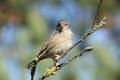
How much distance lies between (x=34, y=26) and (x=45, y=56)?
489mm

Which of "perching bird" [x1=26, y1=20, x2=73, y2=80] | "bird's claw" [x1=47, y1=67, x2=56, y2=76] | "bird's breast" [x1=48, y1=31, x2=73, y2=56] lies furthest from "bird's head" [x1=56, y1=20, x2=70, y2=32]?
"bird's claw" [x1=47, y1=67, x2=56, y2=76]

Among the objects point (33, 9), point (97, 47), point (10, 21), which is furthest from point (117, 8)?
point (10, 21)

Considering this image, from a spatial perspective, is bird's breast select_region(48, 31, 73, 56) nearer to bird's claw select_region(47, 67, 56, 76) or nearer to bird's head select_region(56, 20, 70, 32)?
bird's head select_region(56, 20, 70, 32)

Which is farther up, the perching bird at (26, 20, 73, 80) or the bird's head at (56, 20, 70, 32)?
the bird's head at (56, 20, 70, 32)

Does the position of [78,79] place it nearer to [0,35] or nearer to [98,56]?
[98,56]

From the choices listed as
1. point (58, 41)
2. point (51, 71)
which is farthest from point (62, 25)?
point (51, 71)

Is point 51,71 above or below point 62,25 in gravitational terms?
below

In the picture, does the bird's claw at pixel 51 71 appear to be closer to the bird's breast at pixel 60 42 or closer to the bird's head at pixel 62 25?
the bird's breast at pixel 60 42

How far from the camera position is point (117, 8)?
17.0ft

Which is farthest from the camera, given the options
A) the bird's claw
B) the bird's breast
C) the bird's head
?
the bird's head

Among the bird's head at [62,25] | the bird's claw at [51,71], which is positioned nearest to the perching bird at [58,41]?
the bird's head at [62,25]

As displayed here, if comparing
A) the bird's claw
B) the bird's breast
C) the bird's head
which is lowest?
the bird's claw

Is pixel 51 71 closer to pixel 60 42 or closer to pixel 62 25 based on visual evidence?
pixel 60 42

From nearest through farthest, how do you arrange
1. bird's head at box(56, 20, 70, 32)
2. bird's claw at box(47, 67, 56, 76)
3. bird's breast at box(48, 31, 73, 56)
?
bird's claw at box(47, 67, 56, 76), bird's breast at box(48, 31, 73, 56), bird's head at box(56, 20, 70, 32)
